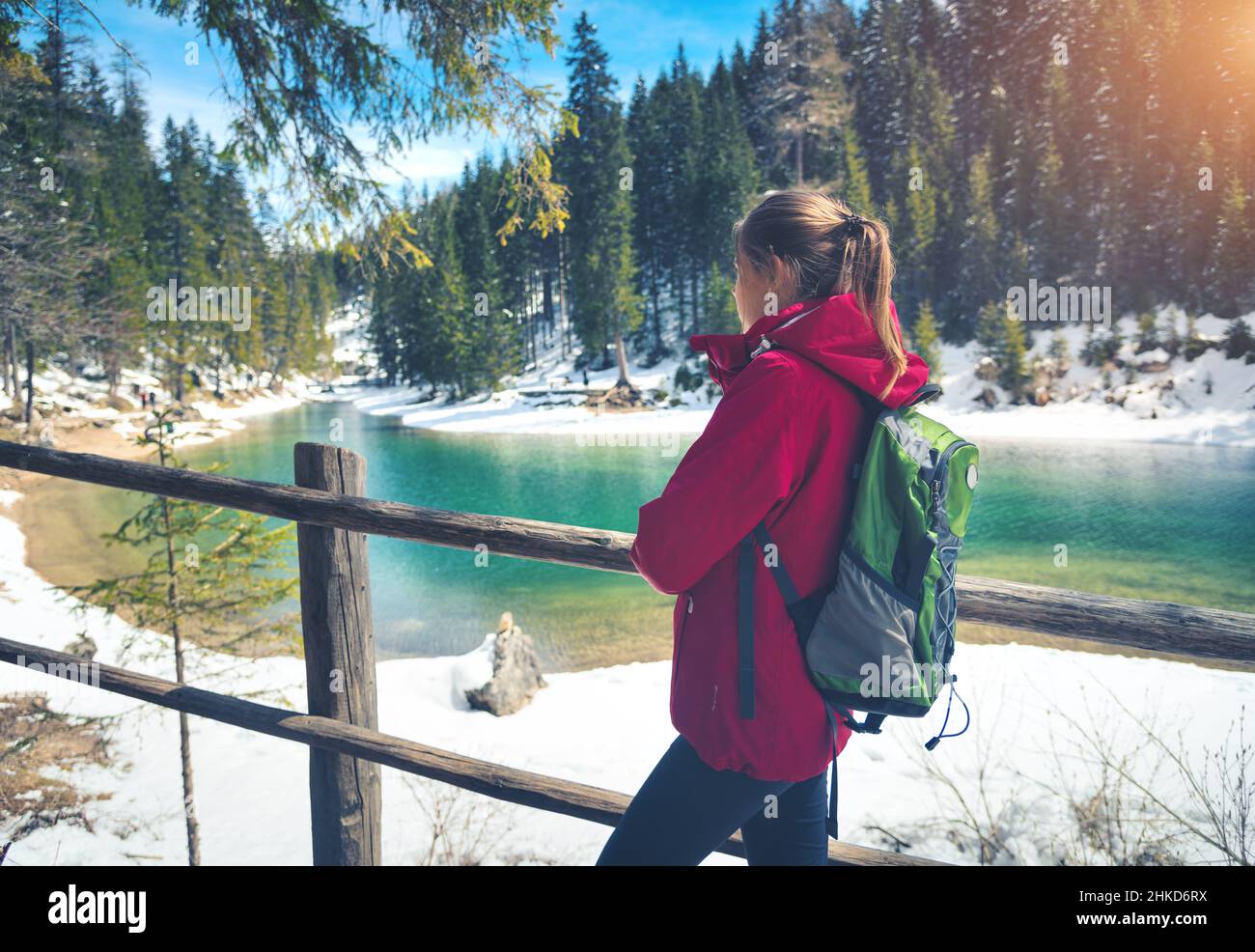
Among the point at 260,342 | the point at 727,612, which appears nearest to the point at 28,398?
the point at 260,342

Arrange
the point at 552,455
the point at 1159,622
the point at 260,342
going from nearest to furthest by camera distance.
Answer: the point at 1159,622 < the point at 552,455 < the point at 260,342

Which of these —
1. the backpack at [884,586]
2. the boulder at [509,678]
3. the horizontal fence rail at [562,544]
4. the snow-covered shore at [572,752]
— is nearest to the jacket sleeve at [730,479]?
the backpack at [884,586]

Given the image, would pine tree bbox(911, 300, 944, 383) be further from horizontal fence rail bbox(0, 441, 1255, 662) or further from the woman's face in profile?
the woman's face in profile

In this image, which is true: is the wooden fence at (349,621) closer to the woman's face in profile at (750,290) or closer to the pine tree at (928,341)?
the woman's face in profile at (750,290)

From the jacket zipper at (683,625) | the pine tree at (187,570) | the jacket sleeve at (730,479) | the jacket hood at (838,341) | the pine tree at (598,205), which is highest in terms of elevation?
the pine tree at (598,205)

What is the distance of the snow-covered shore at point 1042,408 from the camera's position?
30.4 metres

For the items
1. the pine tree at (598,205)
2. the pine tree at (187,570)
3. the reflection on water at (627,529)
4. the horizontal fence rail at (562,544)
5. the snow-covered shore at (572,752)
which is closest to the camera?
the horizontal fence rail at (562,544)

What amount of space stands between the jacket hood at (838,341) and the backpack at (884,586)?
0.08 metres

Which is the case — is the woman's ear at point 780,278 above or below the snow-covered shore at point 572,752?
above

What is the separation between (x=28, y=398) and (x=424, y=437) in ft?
54.2

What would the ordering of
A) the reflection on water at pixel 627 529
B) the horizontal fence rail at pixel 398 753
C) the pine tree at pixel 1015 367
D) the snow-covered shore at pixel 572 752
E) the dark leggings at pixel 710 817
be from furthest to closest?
1. the pine tree at pixel 1015 367
2. the reflection on water at pixel 627 529
3. the snow-covered shore at pixel 572 752
4. the horizontal fence rail at pixel 398 753
5. the dark leggings at pixel 710 817

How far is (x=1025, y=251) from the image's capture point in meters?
45.4
